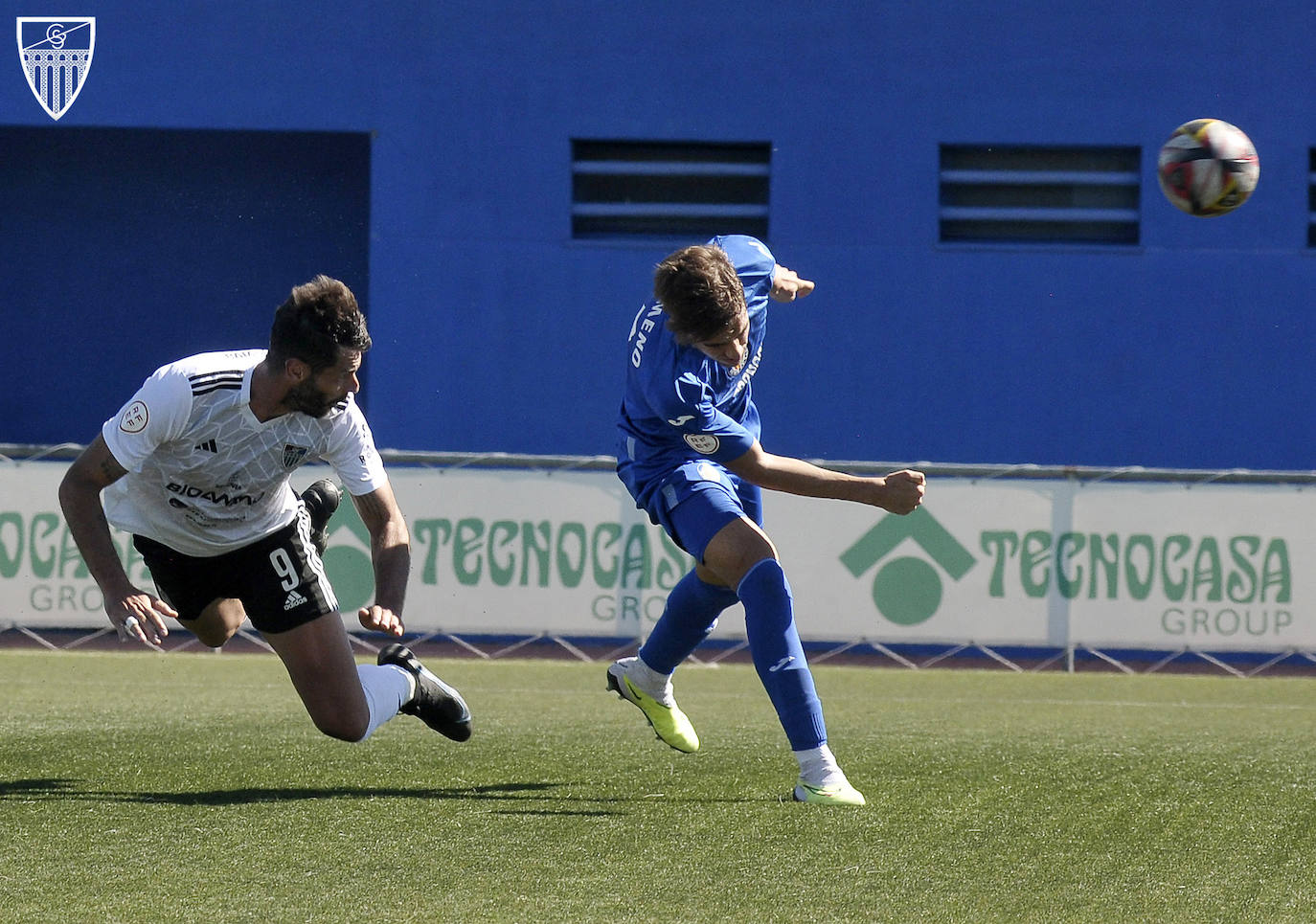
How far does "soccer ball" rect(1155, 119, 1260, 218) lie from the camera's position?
328 inches

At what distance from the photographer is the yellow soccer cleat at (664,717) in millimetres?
5992

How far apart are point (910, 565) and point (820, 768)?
634 cm

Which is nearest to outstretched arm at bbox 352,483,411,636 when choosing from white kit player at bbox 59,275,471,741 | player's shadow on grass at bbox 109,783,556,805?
white kit player at bbox 59,275,471,741

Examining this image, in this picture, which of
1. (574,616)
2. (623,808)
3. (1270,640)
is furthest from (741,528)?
(1270,640)

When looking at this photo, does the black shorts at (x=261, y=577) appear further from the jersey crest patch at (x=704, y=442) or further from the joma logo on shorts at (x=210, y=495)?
the jersey crest patch at (x=704, y=442)

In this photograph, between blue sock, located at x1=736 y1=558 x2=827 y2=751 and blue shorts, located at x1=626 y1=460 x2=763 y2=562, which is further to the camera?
blue shorts, located at x1=626 y1=460 x2=763 y2=562

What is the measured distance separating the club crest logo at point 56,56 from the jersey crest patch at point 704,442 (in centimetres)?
1138

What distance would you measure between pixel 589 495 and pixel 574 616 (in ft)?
2.83

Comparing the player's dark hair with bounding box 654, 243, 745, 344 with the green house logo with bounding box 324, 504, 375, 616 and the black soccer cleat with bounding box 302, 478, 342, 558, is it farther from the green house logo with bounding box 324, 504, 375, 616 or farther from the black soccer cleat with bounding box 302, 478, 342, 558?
the green house logo with bounding box 324, 504, 375, 616

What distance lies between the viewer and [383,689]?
543cm

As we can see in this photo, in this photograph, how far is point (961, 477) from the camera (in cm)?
1130

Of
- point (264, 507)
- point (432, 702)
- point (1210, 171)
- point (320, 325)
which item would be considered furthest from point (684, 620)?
point (1210, 171)

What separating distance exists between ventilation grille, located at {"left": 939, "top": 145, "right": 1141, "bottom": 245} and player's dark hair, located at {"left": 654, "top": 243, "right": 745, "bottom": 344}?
9.98 m

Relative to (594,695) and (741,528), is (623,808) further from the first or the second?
(594,695)
